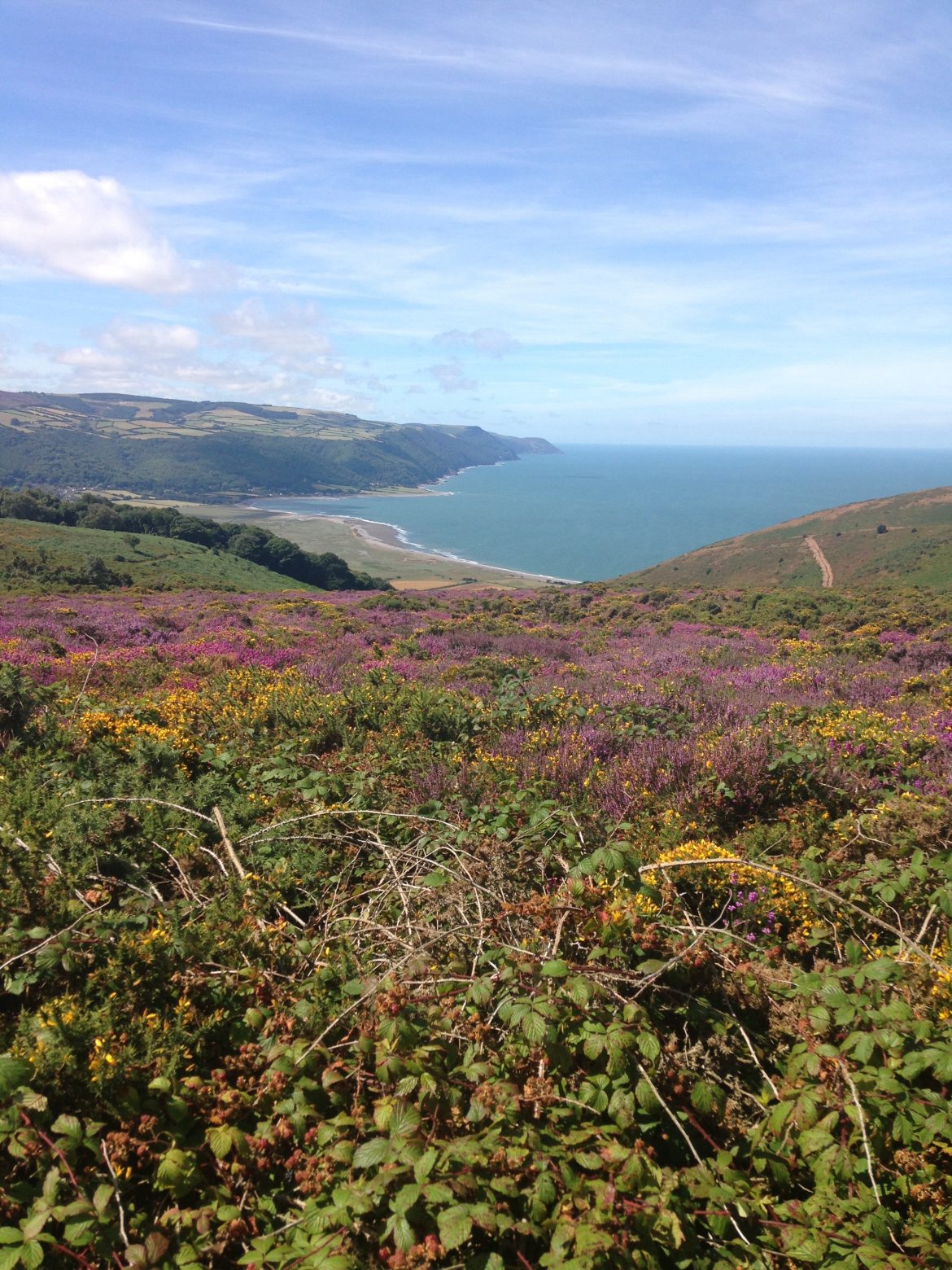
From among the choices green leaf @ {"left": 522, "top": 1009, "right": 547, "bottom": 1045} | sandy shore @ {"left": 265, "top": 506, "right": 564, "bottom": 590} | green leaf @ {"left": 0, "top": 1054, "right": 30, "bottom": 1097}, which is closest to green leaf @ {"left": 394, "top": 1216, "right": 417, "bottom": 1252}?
green leaf @ {"left": 522, "top": 1009, "right": 547, "bottom": 1045}

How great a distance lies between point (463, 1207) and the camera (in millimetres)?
2080

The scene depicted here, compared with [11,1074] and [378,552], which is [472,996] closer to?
[11,1074]

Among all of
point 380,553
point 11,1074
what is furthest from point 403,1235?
point 380,553

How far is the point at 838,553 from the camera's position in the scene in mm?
72312

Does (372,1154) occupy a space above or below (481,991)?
below

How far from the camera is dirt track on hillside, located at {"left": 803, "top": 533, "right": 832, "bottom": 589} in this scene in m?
65.1

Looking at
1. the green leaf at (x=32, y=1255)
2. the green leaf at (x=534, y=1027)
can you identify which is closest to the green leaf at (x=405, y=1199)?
the green leaf at (x=534, y=1027)

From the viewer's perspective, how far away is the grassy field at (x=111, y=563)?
38.5 m

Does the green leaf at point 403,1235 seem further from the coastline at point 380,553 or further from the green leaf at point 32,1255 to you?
the coastline at point 380,553

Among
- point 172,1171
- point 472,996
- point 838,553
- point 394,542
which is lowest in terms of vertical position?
point 172,1171

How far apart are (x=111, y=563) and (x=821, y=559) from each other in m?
69.6

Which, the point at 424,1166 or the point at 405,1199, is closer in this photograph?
the point at 405,1199

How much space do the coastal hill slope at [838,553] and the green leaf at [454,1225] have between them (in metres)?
A: 60.1

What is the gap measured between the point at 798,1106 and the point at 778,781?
3.54 meters
